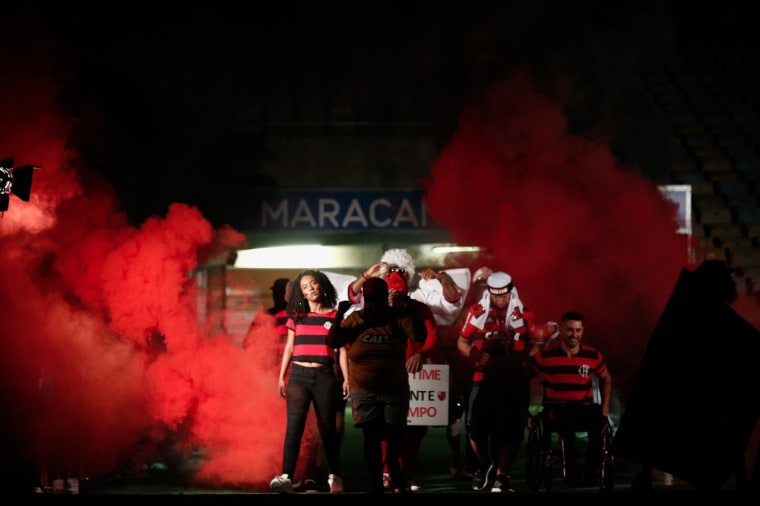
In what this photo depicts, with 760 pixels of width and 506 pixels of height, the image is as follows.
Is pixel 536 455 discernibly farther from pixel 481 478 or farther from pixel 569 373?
pixel 481 478

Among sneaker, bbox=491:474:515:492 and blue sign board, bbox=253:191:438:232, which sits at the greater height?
blue sign board, bbox=253:191:438:232

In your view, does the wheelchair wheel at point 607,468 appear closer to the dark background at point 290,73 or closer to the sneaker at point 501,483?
the sneaker at point 501,483

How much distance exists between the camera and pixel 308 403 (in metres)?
10.1

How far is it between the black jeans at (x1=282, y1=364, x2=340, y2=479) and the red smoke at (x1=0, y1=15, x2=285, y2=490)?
2.69 ft


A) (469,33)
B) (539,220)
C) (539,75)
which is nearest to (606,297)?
(539,220)

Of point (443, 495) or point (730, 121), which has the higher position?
point (730, 121)

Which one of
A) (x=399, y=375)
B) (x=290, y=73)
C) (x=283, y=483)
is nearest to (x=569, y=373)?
(x=399, y=375)

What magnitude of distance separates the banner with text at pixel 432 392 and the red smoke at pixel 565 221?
126 inches

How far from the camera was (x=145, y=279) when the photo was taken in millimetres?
11289

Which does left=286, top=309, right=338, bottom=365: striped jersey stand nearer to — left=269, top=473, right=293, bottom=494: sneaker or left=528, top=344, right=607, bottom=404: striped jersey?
left=269, top=473, right=293, bottom=494: sneaker

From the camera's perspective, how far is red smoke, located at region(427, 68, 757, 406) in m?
13.8

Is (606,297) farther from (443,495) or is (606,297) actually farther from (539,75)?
(443,495)

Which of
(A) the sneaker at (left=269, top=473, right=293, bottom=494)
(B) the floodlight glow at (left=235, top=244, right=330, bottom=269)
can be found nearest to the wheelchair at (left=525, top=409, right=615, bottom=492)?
(A) the sneaker at (left=269, top=473, right=293, bottom=494)

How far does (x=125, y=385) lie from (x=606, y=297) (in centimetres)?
591
